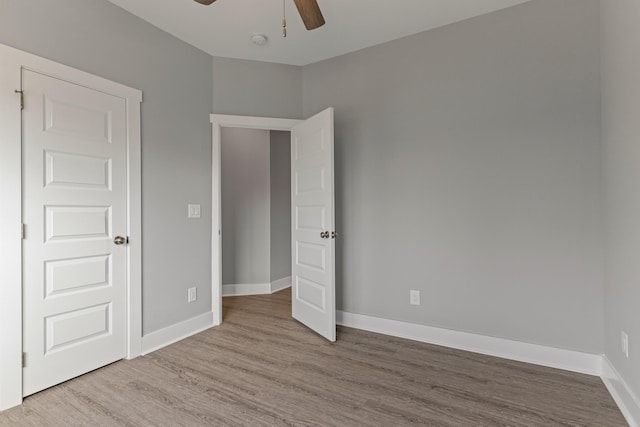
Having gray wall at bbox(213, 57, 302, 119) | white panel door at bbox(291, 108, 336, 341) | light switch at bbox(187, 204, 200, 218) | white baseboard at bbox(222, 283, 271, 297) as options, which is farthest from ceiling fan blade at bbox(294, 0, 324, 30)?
white baseboard at bbox(222, 283, 271, 297)

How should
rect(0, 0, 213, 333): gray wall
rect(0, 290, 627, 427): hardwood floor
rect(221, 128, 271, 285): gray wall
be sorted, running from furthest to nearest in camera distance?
rect(221, 128, 271, 285): gray wall < rect(0, 0, 213, 333): gray wall < rect(0, 290, 627, 427): hardwood floor

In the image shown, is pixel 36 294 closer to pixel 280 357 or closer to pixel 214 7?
pixel 280 357

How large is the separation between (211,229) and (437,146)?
2.21 metres

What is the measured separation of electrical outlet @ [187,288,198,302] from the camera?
298cm

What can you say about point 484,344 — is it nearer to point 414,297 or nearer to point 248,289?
point 414,297

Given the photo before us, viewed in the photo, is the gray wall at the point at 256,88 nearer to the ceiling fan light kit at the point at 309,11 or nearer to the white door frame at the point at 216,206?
the white door frame at the point at 216,206

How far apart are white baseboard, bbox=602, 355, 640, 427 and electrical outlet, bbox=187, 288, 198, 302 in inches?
122

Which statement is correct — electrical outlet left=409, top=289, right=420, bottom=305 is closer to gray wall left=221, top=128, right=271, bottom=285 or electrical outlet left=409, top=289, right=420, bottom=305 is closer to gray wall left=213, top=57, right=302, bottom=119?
gray wall left=213, top=57, right=302, bottom=119

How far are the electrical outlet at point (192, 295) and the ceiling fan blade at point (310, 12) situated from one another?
2394mm

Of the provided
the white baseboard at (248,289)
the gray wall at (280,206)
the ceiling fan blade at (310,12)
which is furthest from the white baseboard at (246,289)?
the ceiling fan blade at (310,12)

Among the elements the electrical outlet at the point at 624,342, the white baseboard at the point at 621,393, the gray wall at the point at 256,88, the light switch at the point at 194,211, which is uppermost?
the gray wall at the point at 256,88

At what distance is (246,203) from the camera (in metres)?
4.66

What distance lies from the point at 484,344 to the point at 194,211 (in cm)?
271

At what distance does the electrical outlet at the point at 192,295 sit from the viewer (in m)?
2.98
